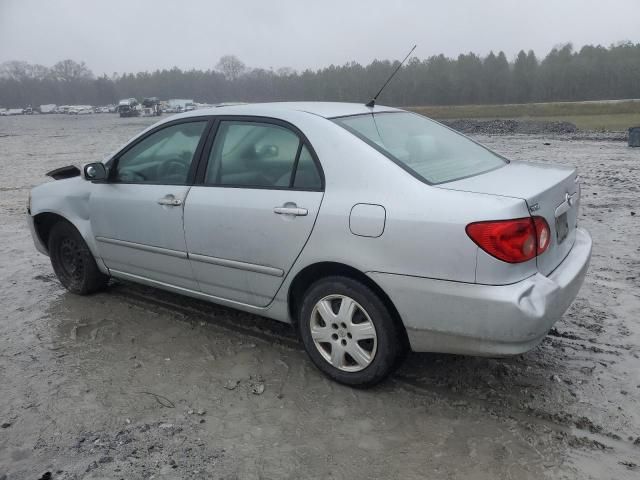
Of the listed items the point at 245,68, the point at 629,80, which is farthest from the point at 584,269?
the point at 245,68

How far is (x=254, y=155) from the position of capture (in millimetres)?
3736

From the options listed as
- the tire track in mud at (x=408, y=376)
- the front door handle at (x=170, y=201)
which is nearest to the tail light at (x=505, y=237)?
the tire track in mud at (x=408, y=376)

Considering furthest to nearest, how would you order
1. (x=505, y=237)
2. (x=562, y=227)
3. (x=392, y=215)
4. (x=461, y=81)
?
1. (x=461, y=81)
2. (x=562, y=227)
3. (x=392, y=215)
4. (x=505, y=237)

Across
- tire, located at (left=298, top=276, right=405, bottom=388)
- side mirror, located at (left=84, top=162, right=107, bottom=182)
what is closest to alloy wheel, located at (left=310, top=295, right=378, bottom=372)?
tire, located at (left=298, top=276, right=405, bottom=388)

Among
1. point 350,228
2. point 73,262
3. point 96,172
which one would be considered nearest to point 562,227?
point 350,228

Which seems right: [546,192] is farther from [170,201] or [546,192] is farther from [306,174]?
[170,201]

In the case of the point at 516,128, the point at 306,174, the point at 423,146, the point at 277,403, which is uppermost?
the point at 423,146

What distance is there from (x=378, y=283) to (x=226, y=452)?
1.17 m

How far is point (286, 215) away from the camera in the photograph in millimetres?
3393

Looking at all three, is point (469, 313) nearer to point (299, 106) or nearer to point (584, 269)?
point (584, 269)

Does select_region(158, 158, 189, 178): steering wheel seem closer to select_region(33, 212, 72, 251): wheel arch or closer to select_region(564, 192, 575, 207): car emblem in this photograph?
select_region(33, 212, 72, 251): wheel arch

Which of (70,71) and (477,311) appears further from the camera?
(70,71)

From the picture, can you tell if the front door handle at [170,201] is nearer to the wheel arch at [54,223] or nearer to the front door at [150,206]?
the front door at [150,206]

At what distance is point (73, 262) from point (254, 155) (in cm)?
242
